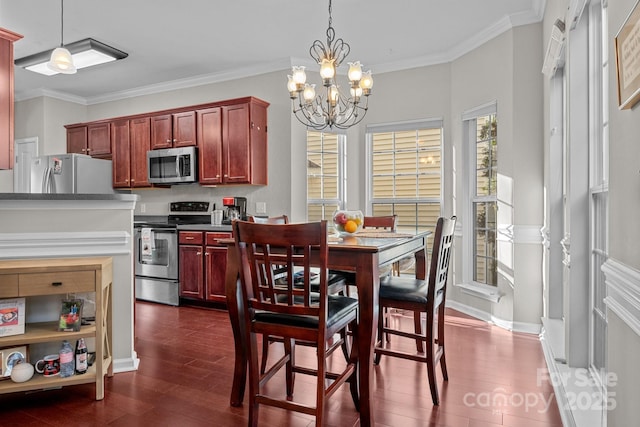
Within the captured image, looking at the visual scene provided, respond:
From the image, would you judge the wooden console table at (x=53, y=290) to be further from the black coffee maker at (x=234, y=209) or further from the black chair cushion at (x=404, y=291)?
the black coffee maker at (x=234, y=209)

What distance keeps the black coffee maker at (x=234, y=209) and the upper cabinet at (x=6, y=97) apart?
6.79 ft

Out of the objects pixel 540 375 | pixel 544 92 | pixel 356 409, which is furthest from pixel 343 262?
pixel 544 92

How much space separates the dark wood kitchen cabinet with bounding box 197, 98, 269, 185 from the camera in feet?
14.9

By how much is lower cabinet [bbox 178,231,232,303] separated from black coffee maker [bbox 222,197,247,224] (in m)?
0.48

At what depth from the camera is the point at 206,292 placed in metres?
4.33

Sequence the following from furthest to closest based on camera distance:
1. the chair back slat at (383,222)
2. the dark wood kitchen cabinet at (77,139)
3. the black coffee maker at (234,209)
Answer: the dark wood kitchen cabinet at (77,139), the black coffee maker at (234,209), the chair back slat at (383,222)

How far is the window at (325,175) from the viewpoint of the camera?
4.79m

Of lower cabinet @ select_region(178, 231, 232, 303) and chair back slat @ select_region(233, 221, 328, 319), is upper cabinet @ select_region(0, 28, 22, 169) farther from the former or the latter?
chair back slat @ select_region(233, 221, 328, 319)

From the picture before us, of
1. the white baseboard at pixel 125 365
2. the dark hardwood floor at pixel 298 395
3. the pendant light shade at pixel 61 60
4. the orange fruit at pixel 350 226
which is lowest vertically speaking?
the dark hardwood floor at pixel 298 395

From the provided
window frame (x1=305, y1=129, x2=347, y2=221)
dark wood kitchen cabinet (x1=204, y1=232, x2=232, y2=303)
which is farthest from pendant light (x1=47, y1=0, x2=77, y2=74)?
window frame (x1=305, y1=129, x2=347, y2=221)

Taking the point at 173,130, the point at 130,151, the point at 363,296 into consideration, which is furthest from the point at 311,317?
the point at 130,151

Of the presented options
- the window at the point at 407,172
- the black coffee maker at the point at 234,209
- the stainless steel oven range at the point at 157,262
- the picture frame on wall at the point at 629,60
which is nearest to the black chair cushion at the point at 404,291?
the picture frame on wall at the point at 629,60

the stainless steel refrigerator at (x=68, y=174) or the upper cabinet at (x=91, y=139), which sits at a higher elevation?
the upper cabinet at (x=91, y=139)

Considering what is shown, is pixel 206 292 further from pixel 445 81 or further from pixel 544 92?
pixel 544 92
